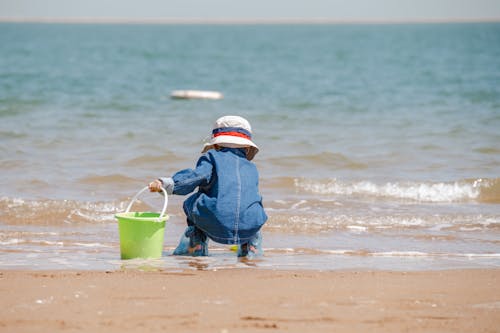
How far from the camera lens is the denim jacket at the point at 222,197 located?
5.23 metres

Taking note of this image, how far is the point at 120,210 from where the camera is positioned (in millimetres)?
8016

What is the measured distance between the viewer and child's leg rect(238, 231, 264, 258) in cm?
559

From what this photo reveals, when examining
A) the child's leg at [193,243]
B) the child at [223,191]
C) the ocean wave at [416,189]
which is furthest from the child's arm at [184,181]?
the ocean wave at [416,189]

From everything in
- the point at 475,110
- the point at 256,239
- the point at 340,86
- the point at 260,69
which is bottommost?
the point at 256,239

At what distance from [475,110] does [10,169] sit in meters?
10.0

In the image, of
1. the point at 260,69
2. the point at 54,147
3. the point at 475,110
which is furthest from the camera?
the point at 260,69

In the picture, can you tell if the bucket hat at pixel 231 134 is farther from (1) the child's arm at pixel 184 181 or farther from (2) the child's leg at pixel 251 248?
(2) the child's leg at pixel 251 248

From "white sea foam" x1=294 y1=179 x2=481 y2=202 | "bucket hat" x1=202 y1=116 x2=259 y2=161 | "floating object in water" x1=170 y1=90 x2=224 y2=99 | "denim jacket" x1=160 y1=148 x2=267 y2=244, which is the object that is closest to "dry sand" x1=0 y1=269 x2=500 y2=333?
"denim jacket" x1=160 y1=148 x2=267 y2=244

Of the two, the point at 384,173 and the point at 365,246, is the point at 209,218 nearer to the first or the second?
the point at 365,246

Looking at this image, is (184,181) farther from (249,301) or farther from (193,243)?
(249,301)

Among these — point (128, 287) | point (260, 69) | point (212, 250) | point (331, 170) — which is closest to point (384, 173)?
point (331, 170)

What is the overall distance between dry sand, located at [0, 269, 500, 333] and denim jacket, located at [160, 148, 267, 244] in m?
0.41

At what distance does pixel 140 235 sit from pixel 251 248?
82cm

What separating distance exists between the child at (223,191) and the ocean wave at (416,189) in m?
3.63
